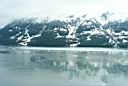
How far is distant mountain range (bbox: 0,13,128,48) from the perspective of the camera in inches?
5453

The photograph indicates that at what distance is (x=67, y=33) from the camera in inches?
6181

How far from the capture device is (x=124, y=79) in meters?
30.0

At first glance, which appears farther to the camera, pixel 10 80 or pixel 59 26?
pixel 59 26

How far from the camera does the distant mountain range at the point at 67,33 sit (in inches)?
5453

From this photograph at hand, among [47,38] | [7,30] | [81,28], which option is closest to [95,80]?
[47,38]

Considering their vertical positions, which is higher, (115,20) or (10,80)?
(115,20)

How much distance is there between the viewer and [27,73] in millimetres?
31906

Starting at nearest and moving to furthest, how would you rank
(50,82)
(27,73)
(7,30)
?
(50,82)
(27,73)
(7,30)

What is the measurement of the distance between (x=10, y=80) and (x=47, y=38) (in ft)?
397

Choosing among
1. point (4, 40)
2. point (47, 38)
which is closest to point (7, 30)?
point (4, 40)

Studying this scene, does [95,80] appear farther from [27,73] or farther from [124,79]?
[27,73]

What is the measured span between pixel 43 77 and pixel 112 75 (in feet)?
20.5

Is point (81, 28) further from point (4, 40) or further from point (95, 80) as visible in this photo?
point (95, 80)

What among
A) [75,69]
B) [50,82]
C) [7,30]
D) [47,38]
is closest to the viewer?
[50,82]
